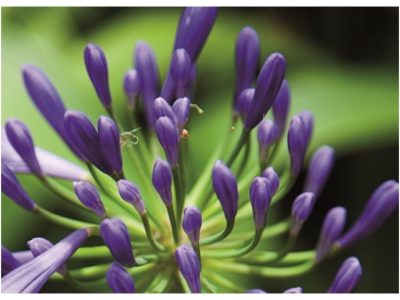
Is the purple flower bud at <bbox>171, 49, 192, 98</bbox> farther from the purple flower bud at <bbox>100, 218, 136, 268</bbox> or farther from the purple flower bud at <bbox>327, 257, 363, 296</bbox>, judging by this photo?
the purple flower bud at <bbox>327, 257, 363, 296</bbox>

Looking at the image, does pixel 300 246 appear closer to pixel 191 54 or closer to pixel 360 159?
pixel 360 159

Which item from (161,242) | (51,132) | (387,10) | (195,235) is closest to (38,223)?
(51,132)

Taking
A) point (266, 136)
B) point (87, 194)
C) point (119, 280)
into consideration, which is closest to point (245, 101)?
point (266, 136)

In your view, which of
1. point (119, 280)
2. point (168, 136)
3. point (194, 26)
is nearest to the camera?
point (119, 280)

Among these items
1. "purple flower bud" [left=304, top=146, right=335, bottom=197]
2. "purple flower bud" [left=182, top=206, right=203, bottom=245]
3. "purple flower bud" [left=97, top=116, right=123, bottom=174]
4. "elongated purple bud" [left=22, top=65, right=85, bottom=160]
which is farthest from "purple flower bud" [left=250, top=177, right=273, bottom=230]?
"elongated purple bud" [left=22, top=65, right=85, bottom=160]

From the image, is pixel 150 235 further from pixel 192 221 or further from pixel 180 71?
pixel 180 71

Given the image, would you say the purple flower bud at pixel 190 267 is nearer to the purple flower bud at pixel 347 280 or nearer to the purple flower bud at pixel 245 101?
the purple flower bud at pixel 347 280
